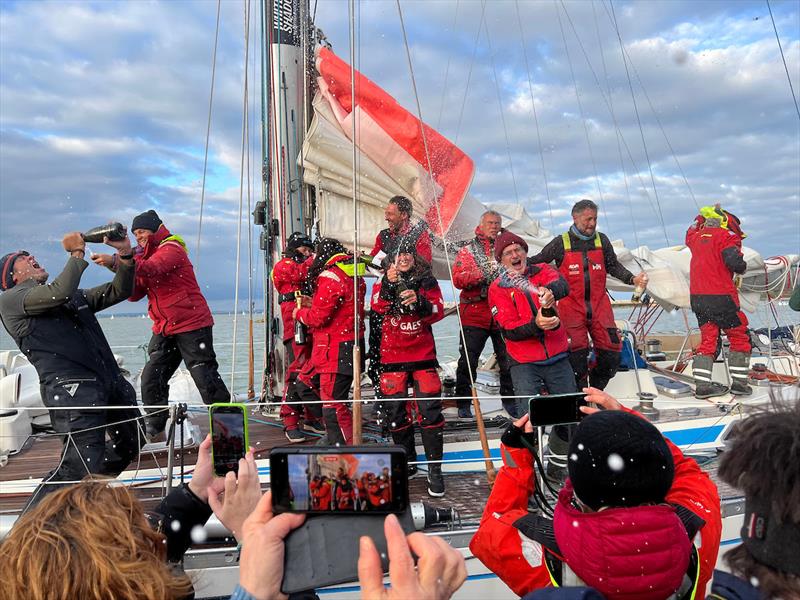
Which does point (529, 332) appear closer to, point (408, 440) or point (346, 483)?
point (408, 440)

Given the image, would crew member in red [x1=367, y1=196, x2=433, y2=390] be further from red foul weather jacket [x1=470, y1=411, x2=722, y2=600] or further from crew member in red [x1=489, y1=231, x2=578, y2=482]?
red foul weather jacket [x1=470, y1=411, x2=722, y2=600]

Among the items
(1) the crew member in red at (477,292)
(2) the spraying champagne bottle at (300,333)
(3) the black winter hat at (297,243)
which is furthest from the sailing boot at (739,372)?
(3) the black winter hat at (297,243)

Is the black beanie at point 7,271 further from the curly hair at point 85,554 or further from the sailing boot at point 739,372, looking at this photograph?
the sailing boot at point 739,372

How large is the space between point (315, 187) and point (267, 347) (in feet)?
5.17

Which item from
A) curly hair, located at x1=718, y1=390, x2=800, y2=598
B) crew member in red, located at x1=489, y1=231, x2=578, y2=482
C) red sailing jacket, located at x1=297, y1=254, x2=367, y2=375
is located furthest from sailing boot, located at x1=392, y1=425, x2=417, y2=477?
curly hair, located at x1=718, y1=390, x2=800, y2=598

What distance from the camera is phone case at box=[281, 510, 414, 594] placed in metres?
0.92

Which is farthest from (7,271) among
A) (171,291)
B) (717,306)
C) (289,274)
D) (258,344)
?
(258,344)

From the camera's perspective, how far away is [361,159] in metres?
5.30

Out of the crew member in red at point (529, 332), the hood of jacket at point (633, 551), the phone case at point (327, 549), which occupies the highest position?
the crew member in red at point (529, 332)

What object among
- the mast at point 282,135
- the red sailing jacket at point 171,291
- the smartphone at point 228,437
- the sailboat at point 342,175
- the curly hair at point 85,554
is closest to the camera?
the curly hair at point 85,554

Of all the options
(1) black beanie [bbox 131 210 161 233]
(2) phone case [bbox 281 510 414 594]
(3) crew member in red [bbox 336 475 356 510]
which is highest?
(1) black beanie [bbox 131 210 161 233]

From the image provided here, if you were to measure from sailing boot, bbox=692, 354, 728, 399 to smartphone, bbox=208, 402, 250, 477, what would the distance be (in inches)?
177

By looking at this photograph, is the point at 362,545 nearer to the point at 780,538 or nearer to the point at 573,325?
the point at 780,538

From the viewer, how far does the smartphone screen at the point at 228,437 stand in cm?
173
